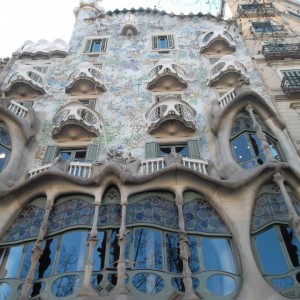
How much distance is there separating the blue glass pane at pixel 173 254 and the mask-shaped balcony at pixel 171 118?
5120 millimetres

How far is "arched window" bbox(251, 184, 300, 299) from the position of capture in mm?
8820

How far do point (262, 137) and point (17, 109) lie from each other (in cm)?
946

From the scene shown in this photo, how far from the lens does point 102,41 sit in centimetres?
2042

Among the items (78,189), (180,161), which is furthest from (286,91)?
(78,189)

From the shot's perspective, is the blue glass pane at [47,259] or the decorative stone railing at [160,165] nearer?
the blue glass pane at [47,259]

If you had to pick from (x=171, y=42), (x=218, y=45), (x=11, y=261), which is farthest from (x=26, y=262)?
(x=171, y=42)

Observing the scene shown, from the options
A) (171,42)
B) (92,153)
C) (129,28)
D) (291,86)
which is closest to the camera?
(92,153)

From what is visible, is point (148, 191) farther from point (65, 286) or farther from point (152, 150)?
point (65, 286)

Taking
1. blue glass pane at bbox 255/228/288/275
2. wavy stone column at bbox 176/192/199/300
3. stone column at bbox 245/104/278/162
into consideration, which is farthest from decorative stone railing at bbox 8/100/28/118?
blue glass pane at bbox 255/228/288/275

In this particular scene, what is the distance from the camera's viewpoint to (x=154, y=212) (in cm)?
1023

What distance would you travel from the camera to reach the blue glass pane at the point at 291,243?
9.12 m

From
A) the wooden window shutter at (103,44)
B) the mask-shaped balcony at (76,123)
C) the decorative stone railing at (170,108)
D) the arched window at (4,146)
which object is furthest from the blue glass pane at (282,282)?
the wooden window shutter at (103,44)

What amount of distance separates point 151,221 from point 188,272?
1.93 metres

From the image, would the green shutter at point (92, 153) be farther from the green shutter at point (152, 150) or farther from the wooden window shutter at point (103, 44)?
the wooden window shutter at point (103, 44)
